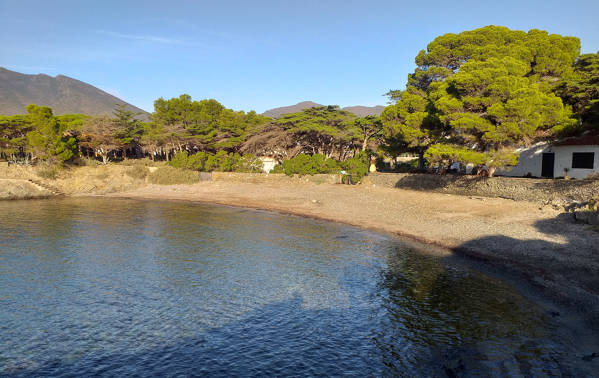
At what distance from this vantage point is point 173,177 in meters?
48.2

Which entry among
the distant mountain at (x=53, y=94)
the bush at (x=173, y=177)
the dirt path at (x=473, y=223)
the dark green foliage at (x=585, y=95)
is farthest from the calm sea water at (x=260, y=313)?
the distant mountain at (x=53, y=94)

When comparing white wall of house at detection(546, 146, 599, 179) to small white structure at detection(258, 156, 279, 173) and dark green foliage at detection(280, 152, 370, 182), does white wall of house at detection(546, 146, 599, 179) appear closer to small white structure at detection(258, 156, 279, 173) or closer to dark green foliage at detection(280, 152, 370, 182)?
dark green foliage at detection(280, 152, 370, 182)

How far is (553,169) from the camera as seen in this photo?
30.5m

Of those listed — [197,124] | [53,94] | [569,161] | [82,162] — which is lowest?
[82,162]

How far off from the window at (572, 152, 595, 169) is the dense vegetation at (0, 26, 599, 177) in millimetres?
2069

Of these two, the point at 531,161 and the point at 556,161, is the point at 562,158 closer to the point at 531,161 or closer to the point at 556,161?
the point at 556,161

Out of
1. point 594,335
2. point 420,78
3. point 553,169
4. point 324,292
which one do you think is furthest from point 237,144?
point 594,335

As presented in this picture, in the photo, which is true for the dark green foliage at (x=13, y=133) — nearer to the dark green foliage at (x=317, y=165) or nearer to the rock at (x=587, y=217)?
the dark green foliage at (x=317, y=165)

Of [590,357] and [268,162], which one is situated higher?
[268,162]

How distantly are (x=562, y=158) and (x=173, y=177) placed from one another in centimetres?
4257

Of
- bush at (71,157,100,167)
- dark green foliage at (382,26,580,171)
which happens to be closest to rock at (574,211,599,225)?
dark green foliage at (382,26,580,171)

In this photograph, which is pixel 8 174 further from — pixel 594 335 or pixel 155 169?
pixel 594 335

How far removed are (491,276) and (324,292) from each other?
296 inches

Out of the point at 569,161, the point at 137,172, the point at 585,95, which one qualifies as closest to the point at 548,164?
the point at 569,161
